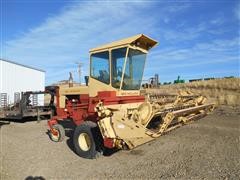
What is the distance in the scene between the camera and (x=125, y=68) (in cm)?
821

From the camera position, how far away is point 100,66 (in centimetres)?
852

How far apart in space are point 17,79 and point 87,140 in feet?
54.4

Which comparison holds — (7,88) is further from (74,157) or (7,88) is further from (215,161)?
(215,161)

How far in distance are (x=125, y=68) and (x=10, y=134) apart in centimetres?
593

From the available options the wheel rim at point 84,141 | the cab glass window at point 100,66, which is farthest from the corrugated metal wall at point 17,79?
the wheel rim at point 84,141

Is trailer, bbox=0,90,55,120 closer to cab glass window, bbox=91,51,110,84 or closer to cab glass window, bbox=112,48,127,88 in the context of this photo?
cab glass window, bbox=91,51,110,84

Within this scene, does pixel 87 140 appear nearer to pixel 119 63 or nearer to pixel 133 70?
pixel 119 63

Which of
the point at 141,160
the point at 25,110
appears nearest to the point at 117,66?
the point at 141,160

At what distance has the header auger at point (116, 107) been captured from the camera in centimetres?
660

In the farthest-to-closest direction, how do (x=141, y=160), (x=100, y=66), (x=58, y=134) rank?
(x=58, y=134)
(x=100, y=66)
(x=141, y=160)

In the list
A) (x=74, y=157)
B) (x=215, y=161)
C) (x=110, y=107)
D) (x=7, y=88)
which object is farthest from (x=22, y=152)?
(x=7, y=88)

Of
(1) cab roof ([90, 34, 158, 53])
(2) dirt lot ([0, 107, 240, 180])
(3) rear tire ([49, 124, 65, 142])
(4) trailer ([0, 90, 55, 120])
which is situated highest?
(1) cab roof ([90, 34, 158, 53])

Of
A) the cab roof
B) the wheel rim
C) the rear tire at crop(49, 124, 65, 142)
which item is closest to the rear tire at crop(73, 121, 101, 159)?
the wheel rim

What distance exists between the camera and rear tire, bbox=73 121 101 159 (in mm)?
7148
